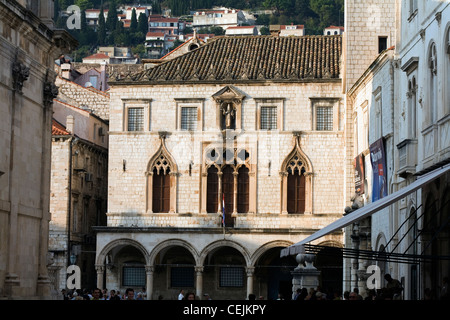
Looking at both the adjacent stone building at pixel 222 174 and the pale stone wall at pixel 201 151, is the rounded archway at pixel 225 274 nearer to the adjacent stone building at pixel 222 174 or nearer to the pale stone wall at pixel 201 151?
the adjacent stone building at pixel 222 174

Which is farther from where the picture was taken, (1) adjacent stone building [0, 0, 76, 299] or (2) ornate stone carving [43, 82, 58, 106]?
(2) ornate stone carving [43, 82, 58, 106]

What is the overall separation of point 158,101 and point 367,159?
13428mm

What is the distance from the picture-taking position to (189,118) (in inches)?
2135

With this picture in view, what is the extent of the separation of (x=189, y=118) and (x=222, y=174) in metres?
3.28

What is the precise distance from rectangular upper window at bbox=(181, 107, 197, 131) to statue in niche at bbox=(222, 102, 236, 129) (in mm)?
1489

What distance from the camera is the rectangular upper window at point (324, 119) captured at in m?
53.1

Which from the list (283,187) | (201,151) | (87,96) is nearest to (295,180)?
(283,187)

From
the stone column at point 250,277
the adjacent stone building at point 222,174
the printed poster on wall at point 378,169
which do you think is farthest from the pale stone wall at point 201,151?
the printed poster on wall at point 378,169

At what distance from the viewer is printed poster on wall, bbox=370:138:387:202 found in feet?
129

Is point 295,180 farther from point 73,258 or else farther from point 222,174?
point 73,258

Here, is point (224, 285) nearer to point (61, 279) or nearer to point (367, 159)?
point (61, 279)

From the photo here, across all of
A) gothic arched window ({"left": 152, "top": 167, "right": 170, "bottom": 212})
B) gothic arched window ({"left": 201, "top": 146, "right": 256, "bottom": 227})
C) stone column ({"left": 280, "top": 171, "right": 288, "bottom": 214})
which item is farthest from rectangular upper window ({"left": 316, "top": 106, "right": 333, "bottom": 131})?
gothic arched window ({"left": 152, "top": 167, "right": 170, "bottom": 212})

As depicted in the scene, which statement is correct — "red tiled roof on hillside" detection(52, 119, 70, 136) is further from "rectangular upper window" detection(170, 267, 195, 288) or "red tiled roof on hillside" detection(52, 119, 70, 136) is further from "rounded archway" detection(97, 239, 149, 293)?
"rectangular upper window" detection(170, 267, 195, 288)

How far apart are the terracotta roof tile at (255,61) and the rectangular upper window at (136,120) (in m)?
1.60
